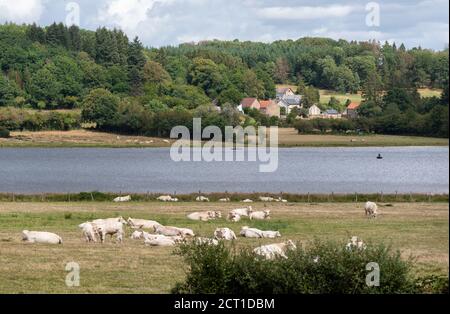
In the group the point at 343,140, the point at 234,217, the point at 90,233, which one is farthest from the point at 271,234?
the point at 343,140

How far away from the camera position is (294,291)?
55.4 feet

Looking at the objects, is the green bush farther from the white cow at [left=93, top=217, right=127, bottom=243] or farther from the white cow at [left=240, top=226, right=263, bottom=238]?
the white cow at [left=240, top=226, right=263, bottom=238]

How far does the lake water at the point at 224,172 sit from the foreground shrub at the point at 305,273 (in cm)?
3746

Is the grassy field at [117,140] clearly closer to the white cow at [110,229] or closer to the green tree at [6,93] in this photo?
the green tree at [6,93]

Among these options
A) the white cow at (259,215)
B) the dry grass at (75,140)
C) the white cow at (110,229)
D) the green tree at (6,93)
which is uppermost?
the green tree at (6,93)

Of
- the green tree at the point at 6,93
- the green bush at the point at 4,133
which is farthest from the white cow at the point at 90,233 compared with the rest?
the green tree at the point at 6,93

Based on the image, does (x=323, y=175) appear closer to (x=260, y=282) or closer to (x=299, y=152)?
(x=299, y=152)

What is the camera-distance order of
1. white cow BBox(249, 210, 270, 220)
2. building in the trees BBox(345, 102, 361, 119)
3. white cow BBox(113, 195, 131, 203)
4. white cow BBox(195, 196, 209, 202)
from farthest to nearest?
building in the trees BBox(345, 102, 361, 119) → white cow BBox(195, 196, 209, 202) → white cow BBox(113, 195, 131, 203) → white cow BBox(249, 210, 270, 220)

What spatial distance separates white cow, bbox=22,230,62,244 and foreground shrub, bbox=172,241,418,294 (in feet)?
33.1

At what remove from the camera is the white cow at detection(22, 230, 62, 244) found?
2719cm

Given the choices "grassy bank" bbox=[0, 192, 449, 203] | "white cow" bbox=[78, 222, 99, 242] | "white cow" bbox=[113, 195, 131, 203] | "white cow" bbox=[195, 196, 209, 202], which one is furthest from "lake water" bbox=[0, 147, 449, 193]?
"white cow" bbox=[78, 222, 99, 242]

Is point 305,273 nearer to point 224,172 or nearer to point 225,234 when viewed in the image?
point 225,234

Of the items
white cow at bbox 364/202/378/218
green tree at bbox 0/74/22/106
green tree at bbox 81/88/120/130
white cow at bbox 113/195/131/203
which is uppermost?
green tree at bbox 0/74/22/106

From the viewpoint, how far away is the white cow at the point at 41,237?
2719cm
